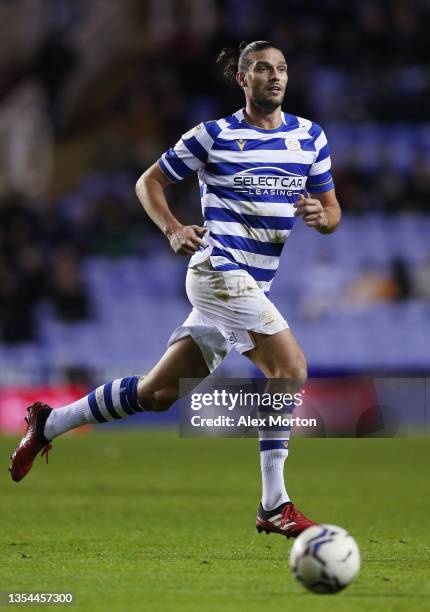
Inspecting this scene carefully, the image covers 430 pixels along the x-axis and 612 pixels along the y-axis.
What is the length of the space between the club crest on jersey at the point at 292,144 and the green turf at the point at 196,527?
6.55 feet

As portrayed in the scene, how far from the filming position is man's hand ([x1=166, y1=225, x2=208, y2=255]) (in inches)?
259

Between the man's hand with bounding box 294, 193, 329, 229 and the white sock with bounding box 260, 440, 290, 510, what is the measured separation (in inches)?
42.8

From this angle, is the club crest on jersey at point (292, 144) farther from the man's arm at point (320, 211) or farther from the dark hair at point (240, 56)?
the dark hair at point (240, 56)

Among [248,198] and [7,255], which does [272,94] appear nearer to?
[248,198]

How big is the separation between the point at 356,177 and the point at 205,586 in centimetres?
1414

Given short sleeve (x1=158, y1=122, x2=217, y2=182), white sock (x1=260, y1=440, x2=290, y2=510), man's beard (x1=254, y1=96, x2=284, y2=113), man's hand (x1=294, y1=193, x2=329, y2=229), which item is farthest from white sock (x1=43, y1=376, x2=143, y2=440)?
man's beard (x1=254, y1=96, x2=284, y2=113)

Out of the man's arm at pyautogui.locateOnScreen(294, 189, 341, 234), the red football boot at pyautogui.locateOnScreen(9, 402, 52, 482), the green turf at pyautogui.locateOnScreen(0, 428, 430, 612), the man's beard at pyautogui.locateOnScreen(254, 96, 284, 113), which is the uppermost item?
the man's beard at pyautogui.locateOnScreen(254, 96, 284, 113)

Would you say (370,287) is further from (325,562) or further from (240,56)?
(325,562)

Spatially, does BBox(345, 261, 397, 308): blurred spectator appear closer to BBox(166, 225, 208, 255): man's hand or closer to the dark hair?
the dark hair

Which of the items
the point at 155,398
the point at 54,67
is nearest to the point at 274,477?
the point at 155,398

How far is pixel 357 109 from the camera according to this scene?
66.8ft

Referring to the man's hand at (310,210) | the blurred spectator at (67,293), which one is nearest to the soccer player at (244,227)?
the man's hand at (310,210)

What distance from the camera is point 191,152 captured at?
22.9 ft

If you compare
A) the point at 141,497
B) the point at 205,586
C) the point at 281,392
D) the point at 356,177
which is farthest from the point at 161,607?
the point at 356,177
